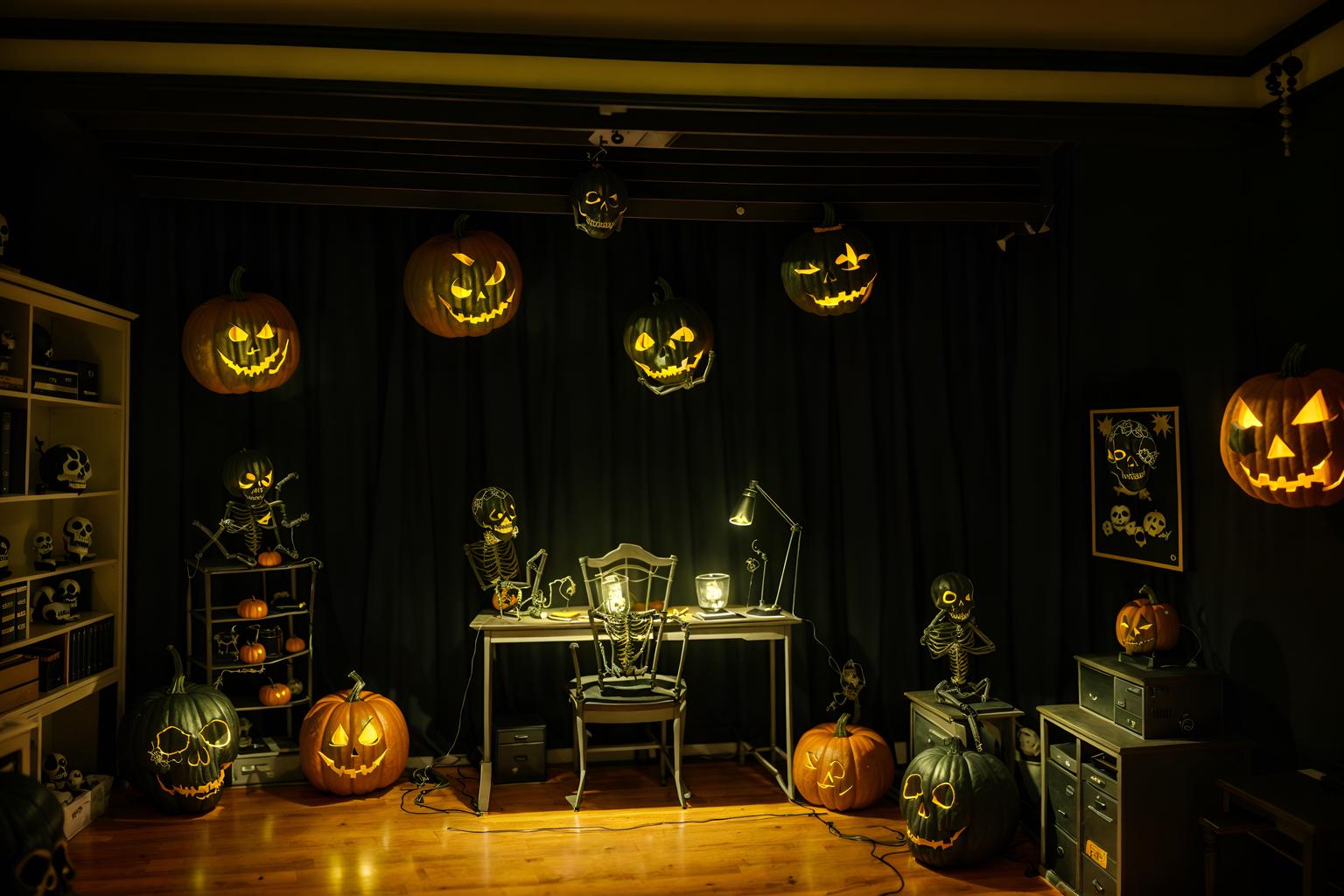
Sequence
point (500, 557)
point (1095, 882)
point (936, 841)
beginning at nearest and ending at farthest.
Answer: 1. point (1095, 882)
2. point (936, 841)
3. point (500, 557)

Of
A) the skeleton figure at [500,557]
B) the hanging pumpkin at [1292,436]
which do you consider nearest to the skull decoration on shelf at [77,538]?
the skeleton figure at [500,557]

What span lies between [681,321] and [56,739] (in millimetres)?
3530

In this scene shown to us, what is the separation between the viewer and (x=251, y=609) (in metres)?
Result: 4.91

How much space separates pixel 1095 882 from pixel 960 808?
0.52 meters

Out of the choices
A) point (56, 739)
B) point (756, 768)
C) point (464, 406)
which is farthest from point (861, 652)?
point (56, 739)

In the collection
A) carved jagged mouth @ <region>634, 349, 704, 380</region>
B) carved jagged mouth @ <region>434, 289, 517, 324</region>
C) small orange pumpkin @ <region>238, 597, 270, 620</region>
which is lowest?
small orange pumpkin @ <region>238, 597, 270, 620</region>

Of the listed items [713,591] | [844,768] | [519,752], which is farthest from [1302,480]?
[519,752]

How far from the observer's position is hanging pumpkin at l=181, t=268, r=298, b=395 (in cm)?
461

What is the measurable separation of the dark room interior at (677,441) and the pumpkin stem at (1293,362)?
9cm

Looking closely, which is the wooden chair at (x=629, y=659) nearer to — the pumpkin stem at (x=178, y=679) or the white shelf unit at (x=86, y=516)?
the pumpkin stem at (x=178, y=679)

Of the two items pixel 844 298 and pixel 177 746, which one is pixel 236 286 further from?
pixel 844 298

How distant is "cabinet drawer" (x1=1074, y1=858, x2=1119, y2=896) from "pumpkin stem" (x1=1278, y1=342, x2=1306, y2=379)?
1.84 m

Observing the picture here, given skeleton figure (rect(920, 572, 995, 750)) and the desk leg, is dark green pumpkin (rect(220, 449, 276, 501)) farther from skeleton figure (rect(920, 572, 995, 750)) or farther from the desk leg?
skeleton figure (rect(920, 572, 995, 750))

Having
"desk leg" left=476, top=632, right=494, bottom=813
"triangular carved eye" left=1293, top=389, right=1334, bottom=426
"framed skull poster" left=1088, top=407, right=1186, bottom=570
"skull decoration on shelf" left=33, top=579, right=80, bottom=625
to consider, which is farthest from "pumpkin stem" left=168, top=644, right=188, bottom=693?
"triangular carved eye" left=1293, top=389, right=1334, bottom=426
